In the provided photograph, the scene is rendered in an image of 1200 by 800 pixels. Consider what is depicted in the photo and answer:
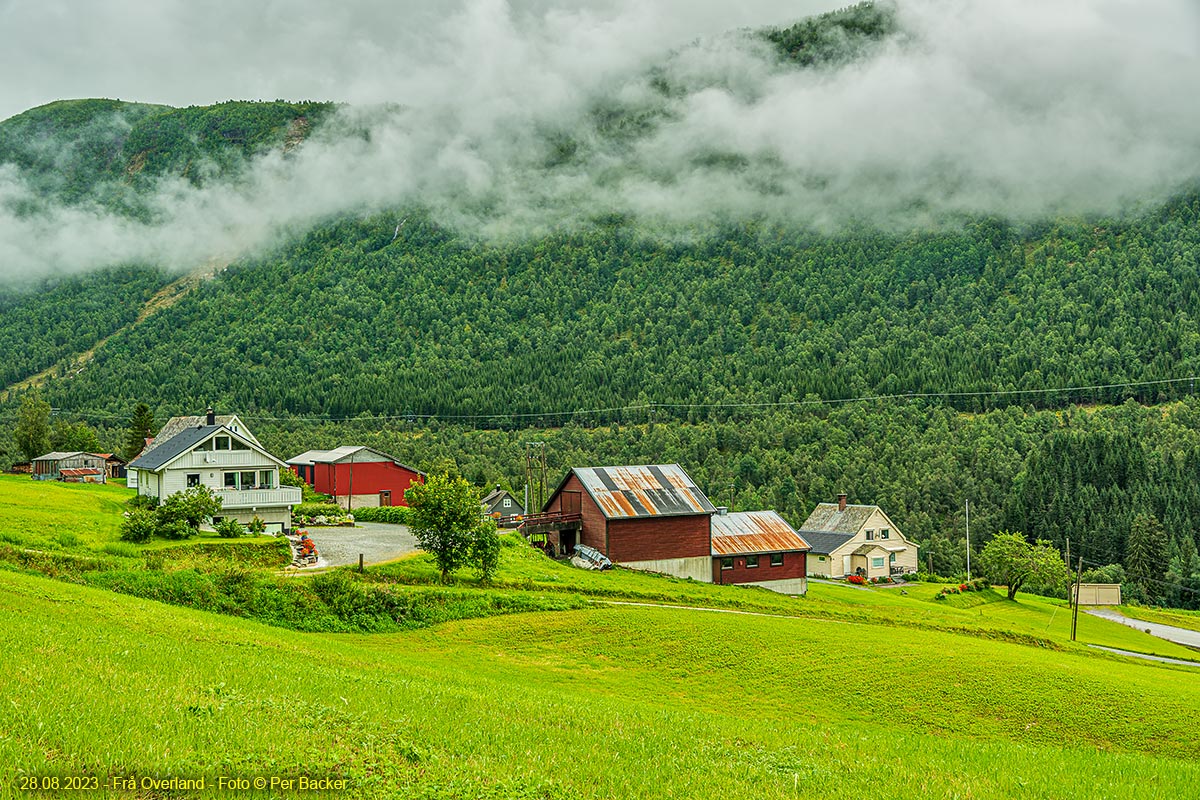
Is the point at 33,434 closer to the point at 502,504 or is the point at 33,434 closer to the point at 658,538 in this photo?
the point at 502,504

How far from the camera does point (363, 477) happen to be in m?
89.6

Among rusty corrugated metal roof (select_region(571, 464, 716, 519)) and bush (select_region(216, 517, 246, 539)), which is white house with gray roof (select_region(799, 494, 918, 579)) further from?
bush (select_region(216, 517, 246, 539))

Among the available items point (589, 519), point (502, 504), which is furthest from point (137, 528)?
point (502, 504)

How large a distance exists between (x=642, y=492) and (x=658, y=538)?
378 centimetres

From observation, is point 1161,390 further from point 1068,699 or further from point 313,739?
point 313,739

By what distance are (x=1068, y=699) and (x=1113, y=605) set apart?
2849 inches

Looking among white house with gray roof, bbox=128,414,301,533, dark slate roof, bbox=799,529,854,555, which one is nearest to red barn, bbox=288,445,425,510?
white house with gray roof, bbox=128,414,301,533

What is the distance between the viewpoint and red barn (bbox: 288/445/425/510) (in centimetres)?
8912

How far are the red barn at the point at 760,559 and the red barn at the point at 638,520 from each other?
5.11 feet

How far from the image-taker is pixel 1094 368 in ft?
652

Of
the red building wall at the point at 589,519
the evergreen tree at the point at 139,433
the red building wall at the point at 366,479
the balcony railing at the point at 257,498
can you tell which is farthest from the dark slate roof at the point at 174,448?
the evergreen tree at the point at 139,433

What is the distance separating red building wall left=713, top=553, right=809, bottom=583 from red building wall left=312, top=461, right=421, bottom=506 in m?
39.1

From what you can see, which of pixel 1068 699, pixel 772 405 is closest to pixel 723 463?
pixel 772 405

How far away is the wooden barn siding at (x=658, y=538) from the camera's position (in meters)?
59.2
